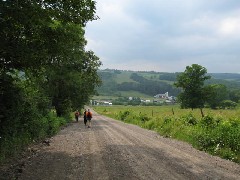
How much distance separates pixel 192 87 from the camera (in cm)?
7094

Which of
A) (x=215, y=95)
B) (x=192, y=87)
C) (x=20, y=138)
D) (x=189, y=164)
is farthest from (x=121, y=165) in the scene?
(x=215, y=95)

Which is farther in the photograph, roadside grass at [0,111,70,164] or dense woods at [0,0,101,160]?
roadside grass at [0,111,70,164]

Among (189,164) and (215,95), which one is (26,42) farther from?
(215,95)

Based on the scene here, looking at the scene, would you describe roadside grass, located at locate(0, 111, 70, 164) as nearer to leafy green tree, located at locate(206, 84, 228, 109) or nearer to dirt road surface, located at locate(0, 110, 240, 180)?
dirt road surface, located at locate(0, 110, 240, 180)

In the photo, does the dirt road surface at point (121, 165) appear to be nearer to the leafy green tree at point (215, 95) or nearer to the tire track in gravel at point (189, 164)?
the tire track in gravel at point (189, 164)

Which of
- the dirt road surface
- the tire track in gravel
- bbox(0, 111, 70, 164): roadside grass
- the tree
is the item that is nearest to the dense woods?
bbox(0, 111, 70, 164): roadside grass

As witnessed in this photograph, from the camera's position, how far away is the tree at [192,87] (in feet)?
227

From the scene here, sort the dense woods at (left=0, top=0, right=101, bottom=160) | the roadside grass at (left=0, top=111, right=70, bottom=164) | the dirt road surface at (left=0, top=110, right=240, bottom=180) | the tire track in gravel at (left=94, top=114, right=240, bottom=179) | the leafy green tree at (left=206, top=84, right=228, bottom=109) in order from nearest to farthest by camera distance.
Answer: the dirt road surface at (left=0, top=110, right=240, bottom=180)
the tire track in gravel at (left=94, top=114, right=240, bottom=179)
the dense woods at (left=0, top=0, right=101, bottom=160)
the roadside grass at (left=0, top=111, right=70, bottom=164)
the leafy green tree at (left=206, top=84, right=228, bottom=109)

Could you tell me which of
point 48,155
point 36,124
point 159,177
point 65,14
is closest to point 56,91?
point 36,124

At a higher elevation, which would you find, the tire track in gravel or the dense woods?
the dense woods

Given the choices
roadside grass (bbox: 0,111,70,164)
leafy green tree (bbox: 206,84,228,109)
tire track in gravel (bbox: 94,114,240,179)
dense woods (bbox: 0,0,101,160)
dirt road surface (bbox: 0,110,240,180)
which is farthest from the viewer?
leafy green tree (bbox: 206,84,228,109)

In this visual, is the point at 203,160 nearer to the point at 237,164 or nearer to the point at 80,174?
the point at 237,164

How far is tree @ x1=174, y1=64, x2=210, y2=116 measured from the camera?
69.3 m

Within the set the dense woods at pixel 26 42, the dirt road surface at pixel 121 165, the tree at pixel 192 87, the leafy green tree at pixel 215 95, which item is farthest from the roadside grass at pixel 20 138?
the leafy green tree at pixel 215 95
